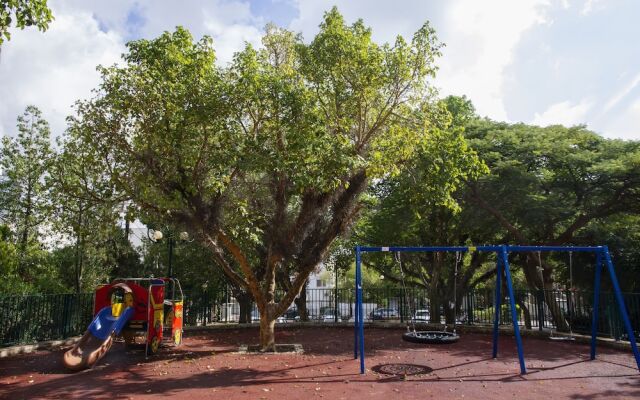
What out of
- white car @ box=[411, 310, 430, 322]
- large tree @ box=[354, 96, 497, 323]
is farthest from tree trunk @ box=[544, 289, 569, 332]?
white car @ box=[411, 310, 430, 322]

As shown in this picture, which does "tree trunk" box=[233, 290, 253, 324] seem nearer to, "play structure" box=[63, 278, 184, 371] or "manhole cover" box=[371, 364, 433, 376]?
"play structure" box=[63, 278, 184, 371]

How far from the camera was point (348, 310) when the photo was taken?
805 inches

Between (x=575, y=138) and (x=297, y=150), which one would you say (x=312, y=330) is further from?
(x=575, y=138)

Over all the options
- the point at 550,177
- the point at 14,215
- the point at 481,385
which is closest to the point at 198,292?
the point at 14,215

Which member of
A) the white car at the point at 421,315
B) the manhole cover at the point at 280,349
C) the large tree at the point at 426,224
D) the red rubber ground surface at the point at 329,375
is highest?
the large tree at the point at 426,224

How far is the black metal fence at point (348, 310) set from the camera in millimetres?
12773

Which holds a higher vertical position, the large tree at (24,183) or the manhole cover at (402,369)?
the large tree at (24,183)

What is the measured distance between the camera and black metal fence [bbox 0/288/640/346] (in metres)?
12.8

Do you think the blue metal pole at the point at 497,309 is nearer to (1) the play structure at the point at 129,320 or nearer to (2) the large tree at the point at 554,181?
(2) the large tree at the point at 554,181

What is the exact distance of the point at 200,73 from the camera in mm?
11422

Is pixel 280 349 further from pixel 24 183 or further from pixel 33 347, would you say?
pixel 24 183

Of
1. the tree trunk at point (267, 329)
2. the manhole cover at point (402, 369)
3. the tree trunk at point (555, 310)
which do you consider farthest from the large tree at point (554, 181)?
the tree trunk at point (267, 329)

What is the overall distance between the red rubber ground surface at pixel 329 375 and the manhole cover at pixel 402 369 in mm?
130

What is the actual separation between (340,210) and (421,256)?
12992 mm
